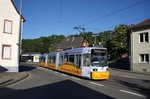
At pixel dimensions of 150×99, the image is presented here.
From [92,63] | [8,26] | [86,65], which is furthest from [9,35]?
[92,63]

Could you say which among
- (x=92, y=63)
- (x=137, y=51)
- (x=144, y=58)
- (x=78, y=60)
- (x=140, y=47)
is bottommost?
(x=92, y=63)

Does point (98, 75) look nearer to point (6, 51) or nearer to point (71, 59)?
point (71, 59)

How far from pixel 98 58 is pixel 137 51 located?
67.0 ft

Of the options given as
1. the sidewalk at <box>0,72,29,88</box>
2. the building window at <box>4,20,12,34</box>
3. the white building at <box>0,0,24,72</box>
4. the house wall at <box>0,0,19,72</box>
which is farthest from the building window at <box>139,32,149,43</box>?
the sidewalk at <box>0,72,29,88</box>

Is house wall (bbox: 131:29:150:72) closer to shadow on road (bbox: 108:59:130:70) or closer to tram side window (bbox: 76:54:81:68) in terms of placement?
shadow on road (bbox: 108:59:130:70)

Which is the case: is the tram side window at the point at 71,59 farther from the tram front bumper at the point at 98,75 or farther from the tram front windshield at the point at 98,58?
the tram front bumper at the point at 98,75

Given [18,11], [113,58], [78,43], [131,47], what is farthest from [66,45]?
[18,11]

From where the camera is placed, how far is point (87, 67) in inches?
779

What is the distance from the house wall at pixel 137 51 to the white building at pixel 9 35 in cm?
1836

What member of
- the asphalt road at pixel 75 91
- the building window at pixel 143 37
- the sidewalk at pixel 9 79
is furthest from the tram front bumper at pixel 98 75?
the building window at pixel 143 37

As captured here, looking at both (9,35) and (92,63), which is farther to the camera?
(9,35)

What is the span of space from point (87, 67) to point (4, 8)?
596 inches

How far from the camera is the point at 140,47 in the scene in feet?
125

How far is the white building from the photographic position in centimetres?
2916
